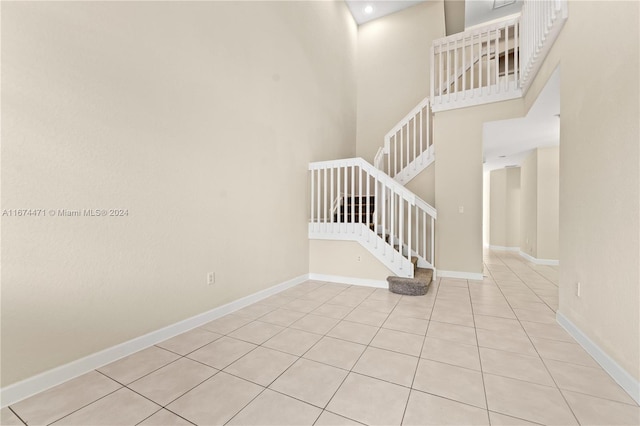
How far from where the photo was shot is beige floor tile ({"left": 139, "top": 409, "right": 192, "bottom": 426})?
1.32 metres

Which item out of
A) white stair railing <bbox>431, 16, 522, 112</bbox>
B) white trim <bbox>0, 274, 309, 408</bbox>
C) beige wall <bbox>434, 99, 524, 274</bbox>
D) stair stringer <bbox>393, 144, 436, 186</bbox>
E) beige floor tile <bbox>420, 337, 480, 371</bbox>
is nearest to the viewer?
white trim <bbox>0, 274, 309, 408</bbox>

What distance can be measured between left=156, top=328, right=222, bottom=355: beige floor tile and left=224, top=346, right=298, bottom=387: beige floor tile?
454mm

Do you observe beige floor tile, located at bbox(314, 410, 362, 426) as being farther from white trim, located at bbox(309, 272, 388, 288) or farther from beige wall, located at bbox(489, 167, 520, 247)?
beige wall, located at bbox(489, 167, 520, 247)

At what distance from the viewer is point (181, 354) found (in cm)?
199

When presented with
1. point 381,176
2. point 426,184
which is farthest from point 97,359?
→ point 426,184

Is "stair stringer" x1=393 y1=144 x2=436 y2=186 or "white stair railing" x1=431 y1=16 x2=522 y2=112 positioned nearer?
"white stair railing" x1=431 y1=16 x2=522 y2=112

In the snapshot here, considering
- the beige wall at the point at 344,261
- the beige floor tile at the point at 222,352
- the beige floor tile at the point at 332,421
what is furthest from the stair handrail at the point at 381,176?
the beige floor tile at the point at 332,421

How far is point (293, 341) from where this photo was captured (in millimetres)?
2189

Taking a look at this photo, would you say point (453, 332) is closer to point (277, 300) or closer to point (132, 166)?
point (277, 300)

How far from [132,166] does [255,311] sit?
1816 millimetres

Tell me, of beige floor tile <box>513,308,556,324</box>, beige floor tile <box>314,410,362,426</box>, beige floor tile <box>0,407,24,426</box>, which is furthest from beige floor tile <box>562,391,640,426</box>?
beige floor tile <box>0,407,24,426</box>

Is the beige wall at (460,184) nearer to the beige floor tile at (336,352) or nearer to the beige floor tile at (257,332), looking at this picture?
the beige floor tile at (336,352)

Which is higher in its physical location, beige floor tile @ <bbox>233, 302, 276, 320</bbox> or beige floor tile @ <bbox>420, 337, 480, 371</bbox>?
beige floor tile @ <bbox>420, 337, 480, 371</bbox>

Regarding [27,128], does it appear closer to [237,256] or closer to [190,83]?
[190,83]
